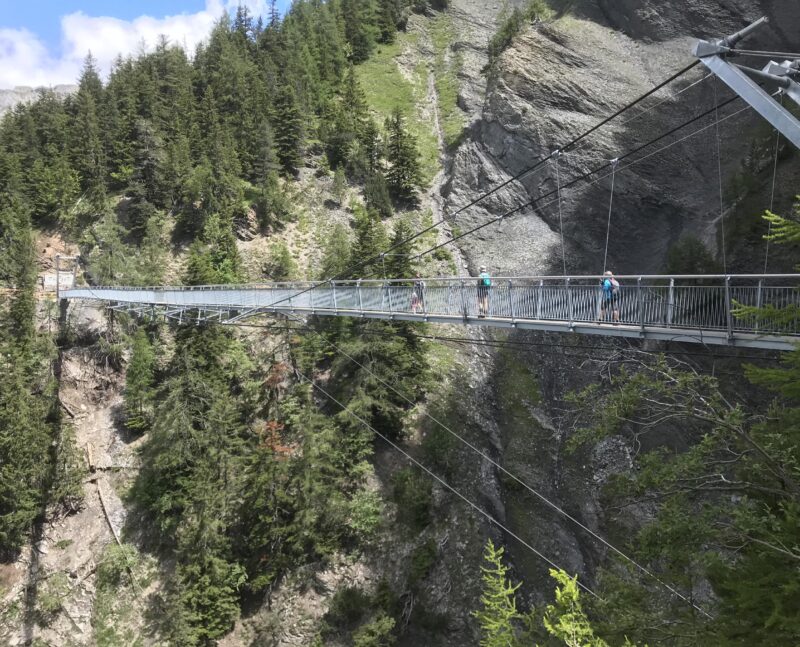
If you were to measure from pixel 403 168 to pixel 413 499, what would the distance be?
2037cm

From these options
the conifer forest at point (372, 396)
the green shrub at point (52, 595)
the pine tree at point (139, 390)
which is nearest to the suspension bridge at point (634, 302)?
the conifer forest at point (372, 396)

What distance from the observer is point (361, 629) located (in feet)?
48.3

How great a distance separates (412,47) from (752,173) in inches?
1445

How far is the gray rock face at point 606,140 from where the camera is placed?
24.9 metres

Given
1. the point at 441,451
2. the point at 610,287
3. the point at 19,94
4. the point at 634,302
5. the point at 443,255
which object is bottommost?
the point at 441,451

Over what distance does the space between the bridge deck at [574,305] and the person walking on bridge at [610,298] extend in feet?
0.28

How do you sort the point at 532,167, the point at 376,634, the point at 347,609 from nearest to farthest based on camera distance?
1. the point at 532,167
2. the point at 376,634
3. the point at 347,609

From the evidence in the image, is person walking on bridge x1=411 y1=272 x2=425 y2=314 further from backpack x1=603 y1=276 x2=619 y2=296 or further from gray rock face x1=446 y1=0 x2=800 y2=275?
gray rock face x1=446 y1=0 x2=800 y2=275

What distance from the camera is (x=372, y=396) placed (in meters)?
18.1

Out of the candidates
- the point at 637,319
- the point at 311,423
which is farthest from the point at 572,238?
the point at 637,319

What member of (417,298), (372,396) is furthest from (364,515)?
(417,298)

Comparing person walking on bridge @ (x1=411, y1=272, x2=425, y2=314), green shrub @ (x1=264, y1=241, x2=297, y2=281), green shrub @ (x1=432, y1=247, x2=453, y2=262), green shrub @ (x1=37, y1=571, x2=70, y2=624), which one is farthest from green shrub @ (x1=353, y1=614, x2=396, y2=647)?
green shrub @ (x1=432, y1=247, x2=453, y2=262)

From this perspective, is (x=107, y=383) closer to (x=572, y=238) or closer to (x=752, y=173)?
(x=572, y=238)

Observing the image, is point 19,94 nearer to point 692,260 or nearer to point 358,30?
point 358,30
